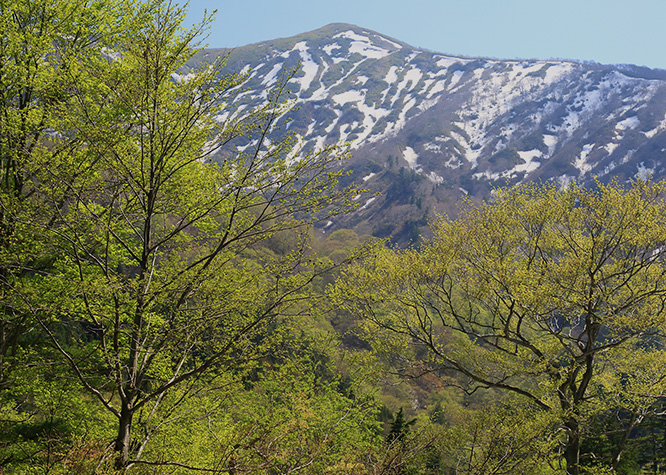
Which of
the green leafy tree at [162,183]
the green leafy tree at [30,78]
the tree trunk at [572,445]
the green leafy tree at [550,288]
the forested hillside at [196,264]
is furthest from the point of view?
the tree trunk at [572,445]

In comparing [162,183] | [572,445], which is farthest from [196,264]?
[572,445]

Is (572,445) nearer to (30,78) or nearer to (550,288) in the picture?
(550,288)

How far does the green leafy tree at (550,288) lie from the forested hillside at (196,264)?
0.26 ft

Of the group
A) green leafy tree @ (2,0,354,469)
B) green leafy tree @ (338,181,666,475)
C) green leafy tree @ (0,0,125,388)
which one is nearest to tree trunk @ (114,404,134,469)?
green leafy tree @ (2,0,354,469)

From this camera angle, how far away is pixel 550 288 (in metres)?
12.1

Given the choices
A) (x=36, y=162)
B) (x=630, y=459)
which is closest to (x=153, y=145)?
(x=36, y=162)

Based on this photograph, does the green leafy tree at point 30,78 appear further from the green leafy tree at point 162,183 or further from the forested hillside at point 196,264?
the green leafy tree at point 162,183

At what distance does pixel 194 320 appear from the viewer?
6078mm

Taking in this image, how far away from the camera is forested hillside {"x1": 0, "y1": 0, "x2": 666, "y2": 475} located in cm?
550

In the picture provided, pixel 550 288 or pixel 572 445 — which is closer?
pixel 550 288

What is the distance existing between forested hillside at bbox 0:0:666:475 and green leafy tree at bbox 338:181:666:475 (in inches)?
3.2

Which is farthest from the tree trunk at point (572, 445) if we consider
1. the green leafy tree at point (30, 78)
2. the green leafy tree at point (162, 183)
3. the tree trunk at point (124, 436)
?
the green leafy tree at point (30, 78)

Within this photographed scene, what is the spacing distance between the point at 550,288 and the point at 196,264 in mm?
9961

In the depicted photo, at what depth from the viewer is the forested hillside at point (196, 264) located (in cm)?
550
